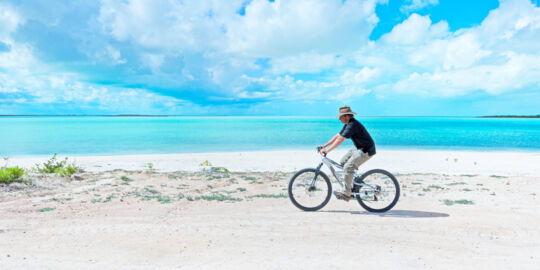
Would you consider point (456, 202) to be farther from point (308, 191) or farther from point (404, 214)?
point (308, 191)

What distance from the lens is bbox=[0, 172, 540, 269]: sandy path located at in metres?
A: 4.49

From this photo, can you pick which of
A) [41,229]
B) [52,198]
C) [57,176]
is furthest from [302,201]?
[57,176]

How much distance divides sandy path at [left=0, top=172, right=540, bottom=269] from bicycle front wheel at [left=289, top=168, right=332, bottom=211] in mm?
258

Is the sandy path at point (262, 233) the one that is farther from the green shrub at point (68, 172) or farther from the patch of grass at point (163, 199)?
the green shrub at point (68, 172)

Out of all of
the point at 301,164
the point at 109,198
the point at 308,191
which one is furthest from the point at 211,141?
the point at 308,191

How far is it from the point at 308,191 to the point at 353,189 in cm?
91

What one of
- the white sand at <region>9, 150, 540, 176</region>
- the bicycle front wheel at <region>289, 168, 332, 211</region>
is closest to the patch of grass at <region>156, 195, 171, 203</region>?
the bicycle front wheel at <region>289, 168, 332, 211</region>

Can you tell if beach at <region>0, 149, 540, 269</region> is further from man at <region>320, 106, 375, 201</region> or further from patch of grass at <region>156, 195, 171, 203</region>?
man at <region>320, 106, 375, 201</region>

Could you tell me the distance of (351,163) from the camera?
677cm

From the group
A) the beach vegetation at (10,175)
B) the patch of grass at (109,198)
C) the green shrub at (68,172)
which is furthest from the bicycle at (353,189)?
the green shrub at (68,172)

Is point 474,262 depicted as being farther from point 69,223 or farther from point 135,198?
point 135,198

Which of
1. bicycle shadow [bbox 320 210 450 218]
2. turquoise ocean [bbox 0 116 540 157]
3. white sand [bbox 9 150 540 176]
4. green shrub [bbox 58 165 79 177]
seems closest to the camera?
bicycle shadow [bbox 320 210 450 218]

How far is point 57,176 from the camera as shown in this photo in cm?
1080

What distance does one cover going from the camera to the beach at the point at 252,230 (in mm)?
4520
